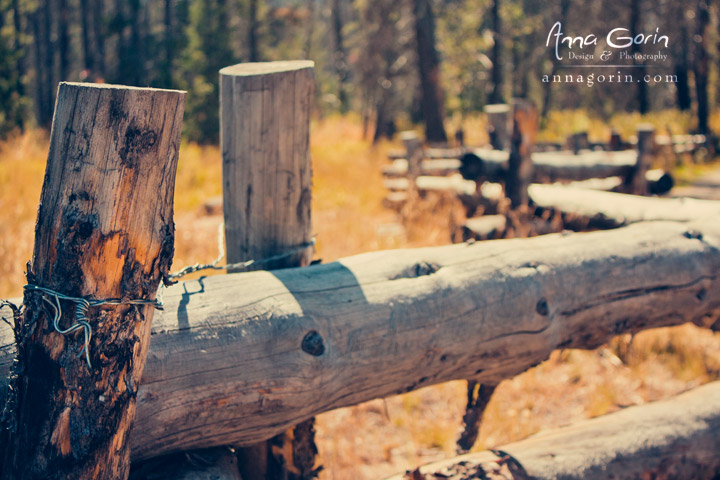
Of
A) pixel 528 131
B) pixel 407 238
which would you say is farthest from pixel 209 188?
pixel 528 131

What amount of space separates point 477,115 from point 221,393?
19667mm

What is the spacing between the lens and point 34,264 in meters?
1.30

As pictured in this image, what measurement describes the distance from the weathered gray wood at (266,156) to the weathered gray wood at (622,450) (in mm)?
971

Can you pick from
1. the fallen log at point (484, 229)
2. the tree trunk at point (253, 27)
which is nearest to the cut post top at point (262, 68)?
the fallen log at point (484, 229)

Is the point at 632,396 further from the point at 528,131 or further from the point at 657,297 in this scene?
the point at 528,131

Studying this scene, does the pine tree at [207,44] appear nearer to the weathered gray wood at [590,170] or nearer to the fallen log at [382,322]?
the weathered gray wood at [590,170]

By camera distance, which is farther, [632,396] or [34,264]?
[632,396]

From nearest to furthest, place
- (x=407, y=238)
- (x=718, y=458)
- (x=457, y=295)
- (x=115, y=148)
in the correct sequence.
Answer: (x=115, y=148) → (x=457, y=295) → (x=718, y=458) → (x=407, y=238)

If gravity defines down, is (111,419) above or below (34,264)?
below

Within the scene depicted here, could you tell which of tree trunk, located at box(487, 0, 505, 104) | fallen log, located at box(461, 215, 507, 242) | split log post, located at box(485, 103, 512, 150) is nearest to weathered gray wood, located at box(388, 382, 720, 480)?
fallen log, located at box(461, 215, 507, 242)

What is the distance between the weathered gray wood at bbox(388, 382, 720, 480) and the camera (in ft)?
6.38

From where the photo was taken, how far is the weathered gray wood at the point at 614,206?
309cm

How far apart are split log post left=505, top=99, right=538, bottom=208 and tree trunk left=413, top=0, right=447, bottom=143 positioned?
368 inches

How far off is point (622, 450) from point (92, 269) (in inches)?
75.5
